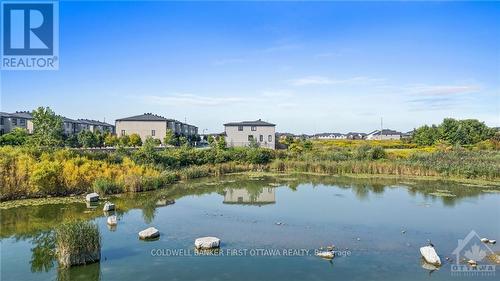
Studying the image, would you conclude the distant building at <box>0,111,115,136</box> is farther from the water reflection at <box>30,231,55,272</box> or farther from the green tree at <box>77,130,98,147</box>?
the water reflection at <box>30,231,55,272</box>

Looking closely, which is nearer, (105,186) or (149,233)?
(149,233)

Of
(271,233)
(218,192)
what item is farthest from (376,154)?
(271,233)

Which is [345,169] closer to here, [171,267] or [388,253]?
[388,253]

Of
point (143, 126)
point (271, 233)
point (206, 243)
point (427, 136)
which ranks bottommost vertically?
point (271, 233)

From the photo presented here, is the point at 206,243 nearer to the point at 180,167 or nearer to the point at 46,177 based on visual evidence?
the point at 46,177

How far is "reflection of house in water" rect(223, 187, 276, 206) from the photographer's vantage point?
20.2 metres

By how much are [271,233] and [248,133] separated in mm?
34925

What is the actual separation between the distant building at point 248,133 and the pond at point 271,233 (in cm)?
2493

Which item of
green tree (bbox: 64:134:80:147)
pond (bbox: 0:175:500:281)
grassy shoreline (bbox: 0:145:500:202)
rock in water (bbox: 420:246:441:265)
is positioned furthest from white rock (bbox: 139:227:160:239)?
green tree (bbox: 64:134:80:147)

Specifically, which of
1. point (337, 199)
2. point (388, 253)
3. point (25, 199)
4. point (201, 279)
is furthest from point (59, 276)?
point (337, 199)

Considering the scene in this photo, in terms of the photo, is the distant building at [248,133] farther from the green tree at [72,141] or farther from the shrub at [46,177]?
the shrub at [46,177]

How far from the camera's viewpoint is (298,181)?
28.2 metres

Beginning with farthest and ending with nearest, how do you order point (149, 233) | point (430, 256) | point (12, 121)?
point (12, 121) < point (149, 233) < point (430, 256)

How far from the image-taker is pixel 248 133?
4834 cm
